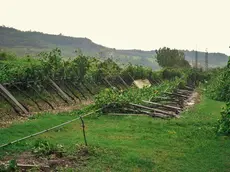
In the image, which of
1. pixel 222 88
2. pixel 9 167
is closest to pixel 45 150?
pixel 9 167

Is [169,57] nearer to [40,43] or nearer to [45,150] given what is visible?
[40,43]

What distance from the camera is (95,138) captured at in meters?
13.5

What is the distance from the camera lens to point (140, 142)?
13.4 meters

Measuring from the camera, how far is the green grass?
34.5 feet

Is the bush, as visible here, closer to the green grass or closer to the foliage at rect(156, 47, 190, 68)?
the green grass

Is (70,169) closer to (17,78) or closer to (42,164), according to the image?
(42,164)

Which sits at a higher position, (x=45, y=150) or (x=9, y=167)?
(x=9, y=167)

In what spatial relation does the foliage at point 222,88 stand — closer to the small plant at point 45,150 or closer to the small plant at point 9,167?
the small plant at point 45,150

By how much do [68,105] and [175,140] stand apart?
1291cm

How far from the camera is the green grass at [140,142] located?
Result: 1051cm

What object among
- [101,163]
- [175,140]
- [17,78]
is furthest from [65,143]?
[17,78]

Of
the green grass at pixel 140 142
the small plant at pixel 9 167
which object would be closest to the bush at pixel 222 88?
the green grass at pixel 140 142

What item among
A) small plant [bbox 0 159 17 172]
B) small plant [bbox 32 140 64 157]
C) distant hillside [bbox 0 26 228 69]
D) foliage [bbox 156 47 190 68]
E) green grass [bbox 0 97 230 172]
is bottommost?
green grass [bbox 0 97 230 172]

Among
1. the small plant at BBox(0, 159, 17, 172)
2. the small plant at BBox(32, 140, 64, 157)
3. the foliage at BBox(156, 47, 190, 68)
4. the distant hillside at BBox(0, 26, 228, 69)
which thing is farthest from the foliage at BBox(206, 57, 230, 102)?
the distant hillside at BBox(0, 26, 228, 69)
